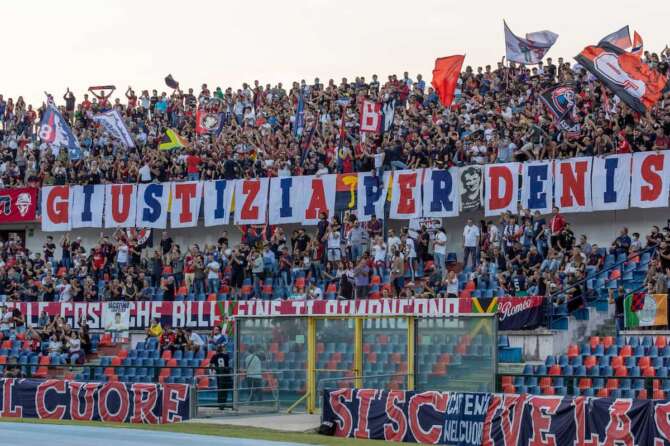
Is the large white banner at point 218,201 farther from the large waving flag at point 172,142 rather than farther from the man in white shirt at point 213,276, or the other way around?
the man in white shirt at point 213,276

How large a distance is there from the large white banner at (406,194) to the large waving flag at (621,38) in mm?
6452

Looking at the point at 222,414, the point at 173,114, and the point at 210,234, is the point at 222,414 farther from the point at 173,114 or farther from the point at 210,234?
the point at 173,114

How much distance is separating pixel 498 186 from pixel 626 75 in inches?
194

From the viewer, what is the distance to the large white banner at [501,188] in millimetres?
36656

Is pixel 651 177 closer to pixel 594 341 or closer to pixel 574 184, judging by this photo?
pixel 574 184

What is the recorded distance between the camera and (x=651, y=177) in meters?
34.5

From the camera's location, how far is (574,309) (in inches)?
1275

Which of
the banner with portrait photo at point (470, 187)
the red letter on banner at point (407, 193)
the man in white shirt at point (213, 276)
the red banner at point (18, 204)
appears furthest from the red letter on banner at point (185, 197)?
the banner with portrait photo at point (470, 187)

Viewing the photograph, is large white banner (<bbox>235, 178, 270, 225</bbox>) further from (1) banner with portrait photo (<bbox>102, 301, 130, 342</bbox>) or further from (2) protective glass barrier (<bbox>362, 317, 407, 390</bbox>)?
(2) protective glass barrier (<bbox>362, 317, 407, 390</bbox>)

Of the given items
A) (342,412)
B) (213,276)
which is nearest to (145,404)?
(342,412)

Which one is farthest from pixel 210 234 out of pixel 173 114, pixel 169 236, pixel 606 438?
pixel 606 438

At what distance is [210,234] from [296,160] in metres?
5.40

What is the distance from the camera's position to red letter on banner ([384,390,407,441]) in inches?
1011

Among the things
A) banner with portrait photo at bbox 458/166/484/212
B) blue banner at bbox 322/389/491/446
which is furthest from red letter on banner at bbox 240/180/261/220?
blue banner at bbox 322/389/491/446
